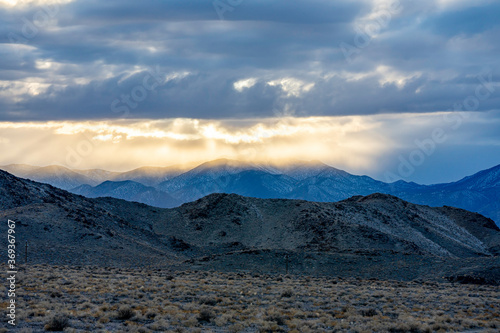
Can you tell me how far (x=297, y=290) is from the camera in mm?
43250

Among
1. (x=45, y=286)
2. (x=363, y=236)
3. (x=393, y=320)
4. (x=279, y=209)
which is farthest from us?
(x=279, y=209)

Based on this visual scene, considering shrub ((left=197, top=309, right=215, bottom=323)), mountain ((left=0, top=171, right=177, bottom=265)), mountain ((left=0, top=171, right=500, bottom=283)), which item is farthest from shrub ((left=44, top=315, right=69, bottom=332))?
mountain ((left=0, top=171, right=177, bottom=265))

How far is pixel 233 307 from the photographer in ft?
110

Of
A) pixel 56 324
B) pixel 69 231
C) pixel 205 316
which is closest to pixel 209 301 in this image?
pixel 205 316

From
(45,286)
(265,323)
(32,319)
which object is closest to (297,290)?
(265,323)

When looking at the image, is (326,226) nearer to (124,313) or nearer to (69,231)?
(69,231)

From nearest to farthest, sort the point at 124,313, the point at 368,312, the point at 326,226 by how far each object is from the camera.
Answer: the point at 124,313
the point at 368,312
the point at 326,226

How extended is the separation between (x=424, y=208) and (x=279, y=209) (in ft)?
152

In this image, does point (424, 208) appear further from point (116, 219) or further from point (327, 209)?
point (116, 219)

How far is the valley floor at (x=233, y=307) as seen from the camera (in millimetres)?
27188

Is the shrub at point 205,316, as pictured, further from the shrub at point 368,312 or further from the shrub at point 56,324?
the shrub at point 368,312

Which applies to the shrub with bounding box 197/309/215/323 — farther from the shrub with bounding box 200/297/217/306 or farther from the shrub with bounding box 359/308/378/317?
the shrub with bounding box 359/308/378/317

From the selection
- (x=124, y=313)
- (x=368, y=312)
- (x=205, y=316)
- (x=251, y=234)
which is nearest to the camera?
(x=124, y=313)

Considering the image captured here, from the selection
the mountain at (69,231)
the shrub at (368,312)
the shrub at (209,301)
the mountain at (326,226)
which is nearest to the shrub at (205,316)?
the shrub at (209,301)
